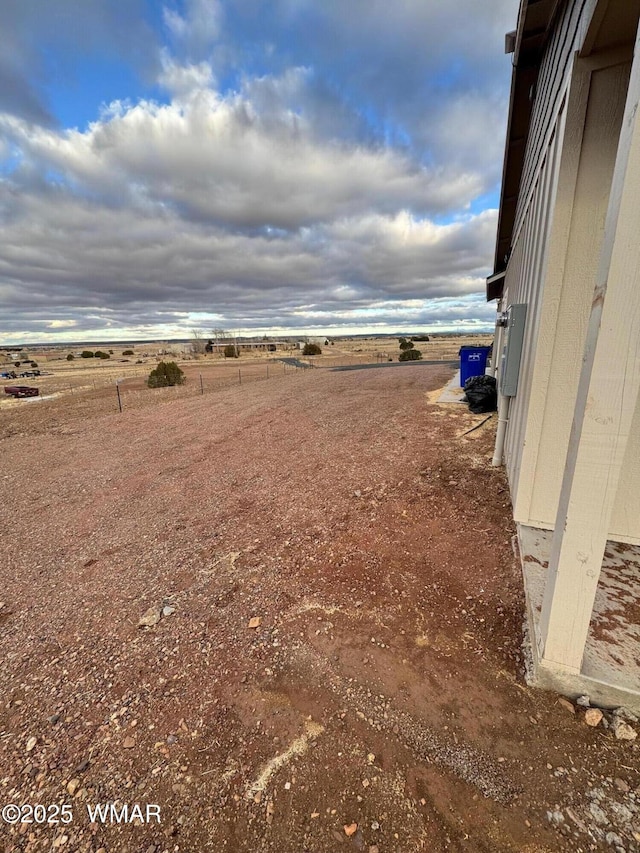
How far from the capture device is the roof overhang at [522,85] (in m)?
3.30

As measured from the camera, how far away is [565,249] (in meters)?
3.08

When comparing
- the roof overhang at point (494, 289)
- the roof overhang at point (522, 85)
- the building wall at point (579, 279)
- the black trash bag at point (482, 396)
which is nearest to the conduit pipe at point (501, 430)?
the building wall at point (579, 279)

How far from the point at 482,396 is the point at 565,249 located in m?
5.14

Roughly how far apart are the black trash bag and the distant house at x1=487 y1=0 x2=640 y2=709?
3181 mm

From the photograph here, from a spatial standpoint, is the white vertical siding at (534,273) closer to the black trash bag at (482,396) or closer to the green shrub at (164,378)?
the black trash bag at (482,396)

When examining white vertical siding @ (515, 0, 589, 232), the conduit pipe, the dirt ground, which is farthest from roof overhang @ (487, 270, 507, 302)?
the dirt ground

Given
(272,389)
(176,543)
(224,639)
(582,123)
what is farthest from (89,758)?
(272,389)

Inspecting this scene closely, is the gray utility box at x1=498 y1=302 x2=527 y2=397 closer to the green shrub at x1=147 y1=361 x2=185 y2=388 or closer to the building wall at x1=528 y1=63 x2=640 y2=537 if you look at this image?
the building wall at x1=528 y1=63 x2=640 y2=537

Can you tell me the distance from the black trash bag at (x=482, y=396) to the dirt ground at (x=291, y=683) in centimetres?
326

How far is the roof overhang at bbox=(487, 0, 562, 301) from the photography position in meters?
3.30

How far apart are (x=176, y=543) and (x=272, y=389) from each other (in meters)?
11.2

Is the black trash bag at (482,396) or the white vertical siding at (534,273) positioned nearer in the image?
the white vertical siding at (534,273)

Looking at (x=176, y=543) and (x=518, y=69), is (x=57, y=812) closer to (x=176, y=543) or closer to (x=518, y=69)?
(x=176, y=543)

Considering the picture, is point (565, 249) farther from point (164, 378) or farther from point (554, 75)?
point (164, 378)
